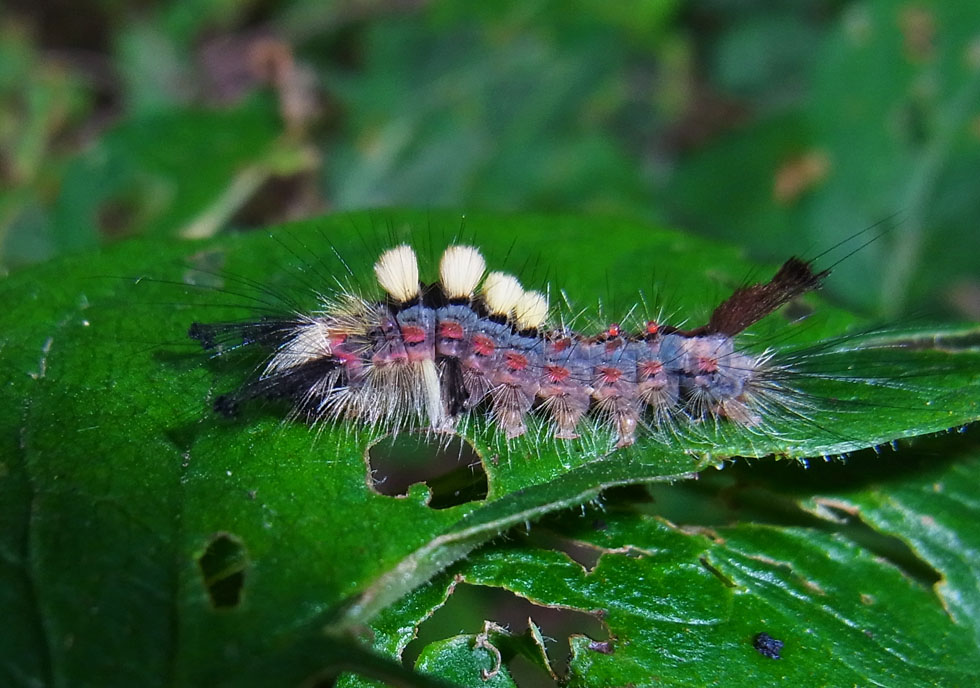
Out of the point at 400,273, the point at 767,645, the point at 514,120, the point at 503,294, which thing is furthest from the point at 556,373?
the point at 514,120

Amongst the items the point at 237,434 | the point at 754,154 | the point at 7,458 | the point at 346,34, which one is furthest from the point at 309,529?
the point at 346,34

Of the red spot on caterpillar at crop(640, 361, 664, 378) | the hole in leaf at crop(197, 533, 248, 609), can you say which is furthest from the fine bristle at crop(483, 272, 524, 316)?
the hole in leaf at crop(197, 533, 248, 609)

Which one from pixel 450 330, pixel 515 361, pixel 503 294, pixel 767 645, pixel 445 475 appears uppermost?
pixel 503 294

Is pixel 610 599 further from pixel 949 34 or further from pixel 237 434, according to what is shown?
pixel 949 34

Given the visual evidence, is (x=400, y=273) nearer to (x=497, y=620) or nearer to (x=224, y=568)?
(x=224, y=568)

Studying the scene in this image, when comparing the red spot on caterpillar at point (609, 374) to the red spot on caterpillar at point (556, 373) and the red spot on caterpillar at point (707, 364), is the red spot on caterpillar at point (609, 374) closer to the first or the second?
the red spot on caterpillar at point (556, 373)

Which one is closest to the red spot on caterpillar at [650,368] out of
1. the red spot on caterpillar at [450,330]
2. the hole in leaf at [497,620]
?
the red spot on caterpillar at [450,330]
